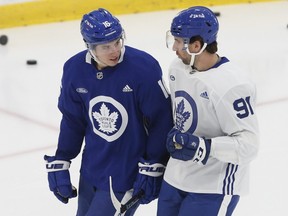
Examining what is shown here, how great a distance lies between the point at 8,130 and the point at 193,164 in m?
2.16

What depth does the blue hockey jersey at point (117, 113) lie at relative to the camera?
210 cm

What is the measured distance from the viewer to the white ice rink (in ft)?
10.5

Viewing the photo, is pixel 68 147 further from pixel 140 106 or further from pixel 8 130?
pixel 8 130

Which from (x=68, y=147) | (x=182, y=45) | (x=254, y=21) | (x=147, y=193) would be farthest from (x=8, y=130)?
(x=254, y=21)

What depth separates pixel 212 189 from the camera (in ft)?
6.84

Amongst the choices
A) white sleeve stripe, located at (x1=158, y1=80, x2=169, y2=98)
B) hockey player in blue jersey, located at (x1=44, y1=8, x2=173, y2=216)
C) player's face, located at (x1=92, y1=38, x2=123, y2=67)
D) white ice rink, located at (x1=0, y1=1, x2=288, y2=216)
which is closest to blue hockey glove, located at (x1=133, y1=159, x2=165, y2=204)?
hockey player in blue jersey, located at (x1=44, y1=8, x2=173, y2=216)

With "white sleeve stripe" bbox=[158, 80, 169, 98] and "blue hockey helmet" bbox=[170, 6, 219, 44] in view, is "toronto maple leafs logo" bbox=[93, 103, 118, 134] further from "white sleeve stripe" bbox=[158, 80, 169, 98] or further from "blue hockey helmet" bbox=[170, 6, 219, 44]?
"blue hockey helmet" bbox=[170, 6, 219, 44]

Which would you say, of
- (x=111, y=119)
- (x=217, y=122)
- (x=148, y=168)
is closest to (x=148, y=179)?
(x=148, y=168)

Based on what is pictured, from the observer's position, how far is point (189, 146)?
1.96 meters

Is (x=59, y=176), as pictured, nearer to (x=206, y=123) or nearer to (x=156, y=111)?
(x=156, y=111)

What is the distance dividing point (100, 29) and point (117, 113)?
0.29 meters

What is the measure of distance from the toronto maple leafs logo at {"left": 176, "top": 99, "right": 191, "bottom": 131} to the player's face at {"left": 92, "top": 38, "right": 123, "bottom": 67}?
0.83ft

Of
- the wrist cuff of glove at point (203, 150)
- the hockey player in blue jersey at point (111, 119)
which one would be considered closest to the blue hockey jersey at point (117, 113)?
the hockey player in blue jersey at point (111, 119)

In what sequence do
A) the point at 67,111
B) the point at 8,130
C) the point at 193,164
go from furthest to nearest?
the point at 8,130, the point at 67,111, the point at 193,164
